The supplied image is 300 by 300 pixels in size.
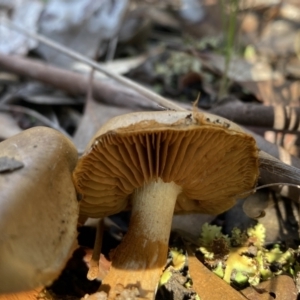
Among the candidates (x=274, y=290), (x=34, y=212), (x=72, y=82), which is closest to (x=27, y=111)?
(x=72, y=82)

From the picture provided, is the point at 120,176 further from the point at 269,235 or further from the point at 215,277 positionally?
the point at 269,235

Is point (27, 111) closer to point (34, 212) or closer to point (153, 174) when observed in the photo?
point (153, 174)

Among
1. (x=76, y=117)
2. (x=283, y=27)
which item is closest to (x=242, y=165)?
(x=76, y=117)

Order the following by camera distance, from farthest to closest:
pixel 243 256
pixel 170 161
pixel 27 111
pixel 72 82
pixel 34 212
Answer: pixel 72 82, pixel 27 111, pixel 243 256, pixel 170 161, pixel 34 212

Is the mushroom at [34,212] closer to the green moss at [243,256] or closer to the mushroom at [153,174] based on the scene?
the mushroom at [153,174]

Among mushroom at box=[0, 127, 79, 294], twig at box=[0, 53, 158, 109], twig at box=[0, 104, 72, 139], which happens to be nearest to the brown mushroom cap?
mushroom at box=[0, 127, 79, 294]

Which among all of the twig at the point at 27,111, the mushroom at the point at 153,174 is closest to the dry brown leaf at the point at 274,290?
the mushroom at the point at 153,174
